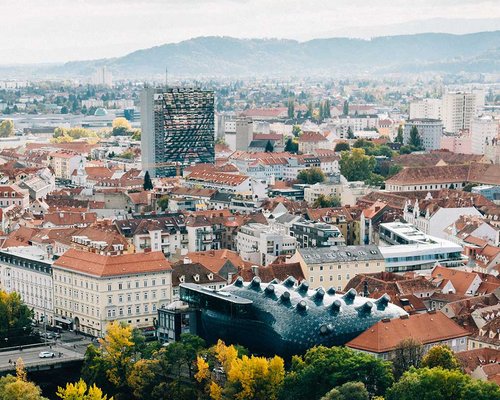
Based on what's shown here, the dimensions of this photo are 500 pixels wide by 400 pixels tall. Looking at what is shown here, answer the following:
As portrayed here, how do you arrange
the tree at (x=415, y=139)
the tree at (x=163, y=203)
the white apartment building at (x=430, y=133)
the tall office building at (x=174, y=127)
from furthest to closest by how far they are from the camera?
the white apartment building at (x=430, y=133)
the tree at (x=415, y=139)
the tall office building at (x=174, y=127)
the tree at (x=163, y=203)

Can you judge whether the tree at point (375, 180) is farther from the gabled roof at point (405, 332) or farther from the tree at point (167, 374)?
the tree at point (167, 374)

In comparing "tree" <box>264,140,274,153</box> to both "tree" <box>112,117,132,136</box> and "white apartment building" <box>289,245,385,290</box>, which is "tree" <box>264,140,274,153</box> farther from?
"white apartment building" <box>289,245,385,290</box>

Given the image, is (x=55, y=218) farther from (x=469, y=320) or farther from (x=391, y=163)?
(x=391, y=163)

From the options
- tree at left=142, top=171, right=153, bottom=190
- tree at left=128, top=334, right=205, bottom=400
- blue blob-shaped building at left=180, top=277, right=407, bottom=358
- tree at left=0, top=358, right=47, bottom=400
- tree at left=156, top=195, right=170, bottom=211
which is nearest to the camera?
tree at left=0, top=358, right=47, bottom=400

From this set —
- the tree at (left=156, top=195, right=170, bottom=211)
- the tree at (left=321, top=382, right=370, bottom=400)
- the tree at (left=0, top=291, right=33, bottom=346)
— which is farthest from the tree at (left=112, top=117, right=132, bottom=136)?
the tree at (left=321, top=382, right=370, bottom=400)

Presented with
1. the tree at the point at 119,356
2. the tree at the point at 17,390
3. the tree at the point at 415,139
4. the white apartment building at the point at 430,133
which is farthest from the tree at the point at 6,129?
the tree at the point at 17,390

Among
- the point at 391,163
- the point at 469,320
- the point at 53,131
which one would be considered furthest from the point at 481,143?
the point at 469,320
